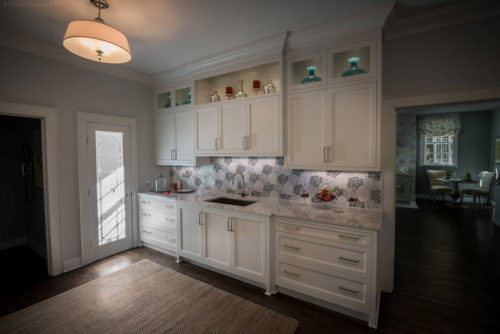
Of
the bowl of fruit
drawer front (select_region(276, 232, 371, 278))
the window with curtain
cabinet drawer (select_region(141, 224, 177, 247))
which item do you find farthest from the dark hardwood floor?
the window with curtain

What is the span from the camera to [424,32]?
232 cm

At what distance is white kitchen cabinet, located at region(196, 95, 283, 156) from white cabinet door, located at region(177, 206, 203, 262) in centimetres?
88

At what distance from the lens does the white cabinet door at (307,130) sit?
2.57 m

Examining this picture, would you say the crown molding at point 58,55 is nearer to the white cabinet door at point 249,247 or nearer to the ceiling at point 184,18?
the ceiling at point 184,18

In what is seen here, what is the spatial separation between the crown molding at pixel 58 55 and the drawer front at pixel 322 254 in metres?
3.33

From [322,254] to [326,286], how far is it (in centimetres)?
31

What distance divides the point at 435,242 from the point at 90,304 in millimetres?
5081

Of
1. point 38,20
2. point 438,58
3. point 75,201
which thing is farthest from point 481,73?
point 75,201

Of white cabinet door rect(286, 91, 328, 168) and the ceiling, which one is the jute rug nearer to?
white cabinet door rect(286, 91, 328, 168)

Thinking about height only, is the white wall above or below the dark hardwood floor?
above

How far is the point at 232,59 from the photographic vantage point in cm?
310

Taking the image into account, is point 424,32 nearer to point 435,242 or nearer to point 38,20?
point 435,242

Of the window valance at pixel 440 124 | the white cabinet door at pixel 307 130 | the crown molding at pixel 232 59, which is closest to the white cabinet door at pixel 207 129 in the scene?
the crown molding at pixel 232 59

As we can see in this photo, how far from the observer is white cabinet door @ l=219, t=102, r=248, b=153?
10.1ft
